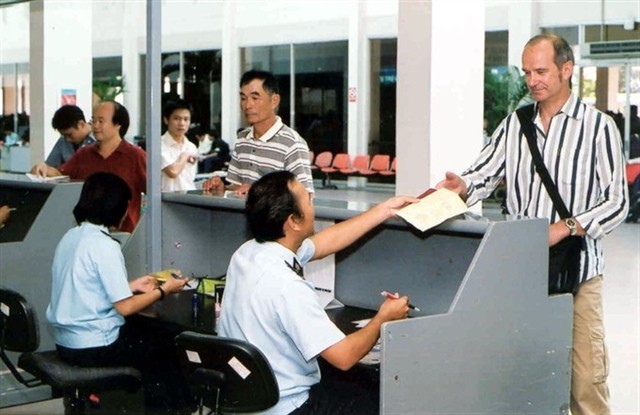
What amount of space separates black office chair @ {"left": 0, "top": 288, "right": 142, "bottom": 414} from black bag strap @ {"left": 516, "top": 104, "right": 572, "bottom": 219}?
148 cm

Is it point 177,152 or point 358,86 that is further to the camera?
point 358,86

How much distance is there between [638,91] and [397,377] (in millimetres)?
12031

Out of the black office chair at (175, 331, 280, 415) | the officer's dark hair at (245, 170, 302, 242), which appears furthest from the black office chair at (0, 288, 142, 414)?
the officer's dark hair at (245, 170, 302, 242)

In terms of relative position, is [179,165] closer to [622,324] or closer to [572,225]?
[622,324]

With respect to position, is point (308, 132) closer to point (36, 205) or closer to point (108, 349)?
point (36, 205)

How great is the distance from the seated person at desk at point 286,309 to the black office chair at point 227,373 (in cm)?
7

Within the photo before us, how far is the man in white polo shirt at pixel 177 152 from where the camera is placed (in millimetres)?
5793

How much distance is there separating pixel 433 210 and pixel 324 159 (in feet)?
46.5

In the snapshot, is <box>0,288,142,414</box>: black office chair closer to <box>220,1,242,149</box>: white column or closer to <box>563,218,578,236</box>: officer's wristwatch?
<box>563,218,578,236</box>: officer's wristwatch

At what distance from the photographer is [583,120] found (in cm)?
272

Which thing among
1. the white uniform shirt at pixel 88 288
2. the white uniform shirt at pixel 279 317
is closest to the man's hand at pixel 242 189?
the white uniform shirt at pixel 88 288

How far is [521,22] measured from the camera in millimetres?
14500

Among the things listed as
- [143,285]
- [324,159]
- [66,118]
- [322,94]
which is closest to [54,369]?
[143,285]

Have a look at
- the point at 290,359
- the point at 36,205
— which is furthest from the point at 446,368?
the point at 36,205
